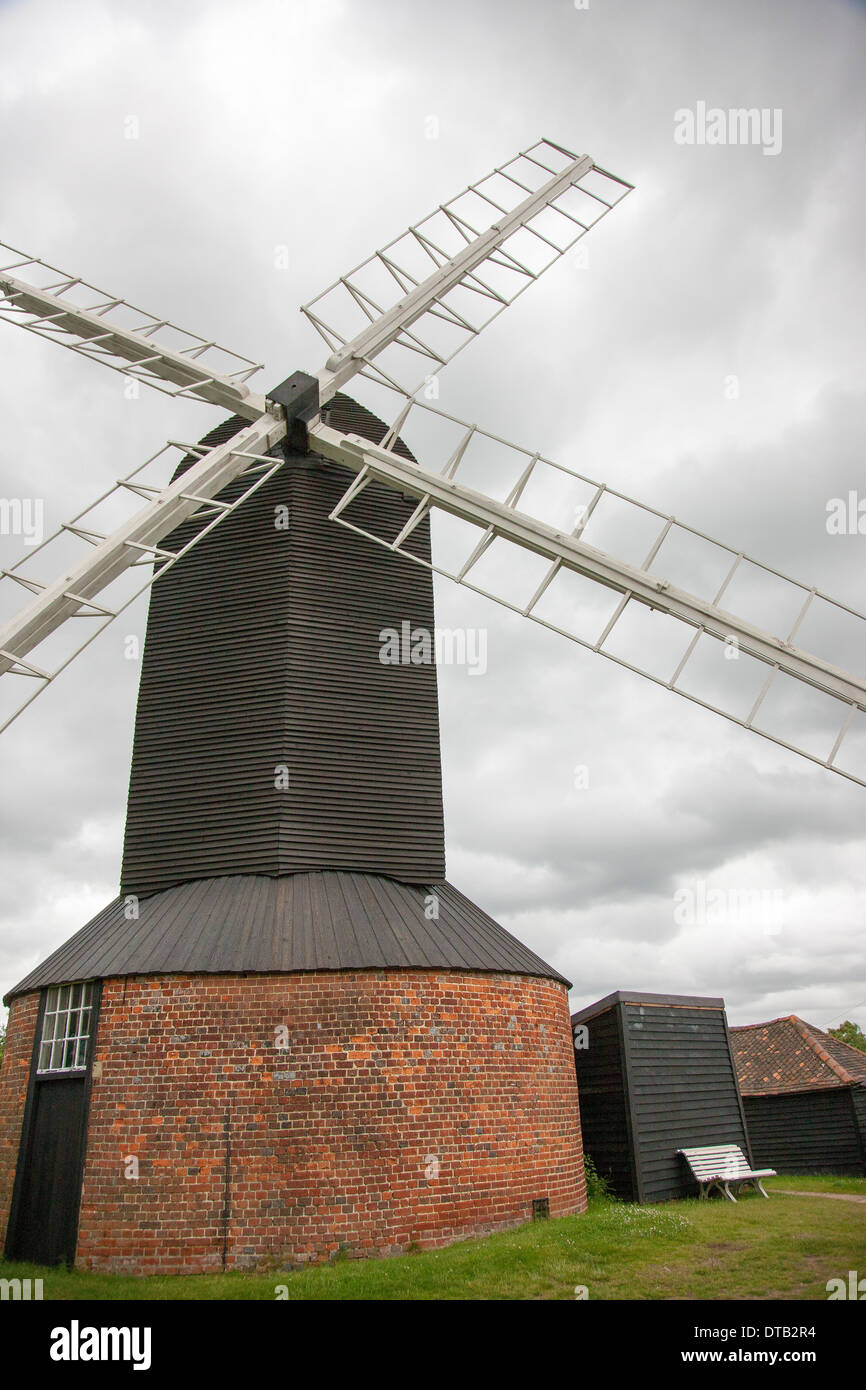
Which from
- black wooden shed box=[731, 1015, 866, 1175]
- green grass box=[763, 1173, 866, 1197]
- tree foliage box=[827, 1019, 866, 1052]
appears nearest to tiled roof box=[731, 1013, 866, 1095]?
black wooden shed box=[731, 1015, 866, 1175]

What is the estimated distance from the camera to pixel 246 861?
12.7 meters

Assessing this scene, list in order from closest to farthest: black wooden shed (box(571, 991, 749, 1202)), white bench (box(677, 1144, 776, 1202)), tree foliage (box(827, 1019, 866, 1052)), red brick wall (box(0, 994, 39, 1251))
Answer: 1. red brick wall (box(0, 994, 39, 1251))
2. black wooden shed (box(571, 991, 749, 1202))
3. white bench (box(677, 1144, 776, 1202))
4. tree foliage (box(827, 1019, 866, 1052))

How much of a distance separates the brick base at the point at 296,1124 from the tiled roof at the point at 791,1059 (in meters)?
13.1

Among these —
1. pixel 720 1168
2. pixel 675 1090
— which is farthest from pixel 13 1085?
pixel 720 1168

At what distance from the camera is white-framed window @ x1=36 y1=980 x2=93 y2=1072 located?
10.9m

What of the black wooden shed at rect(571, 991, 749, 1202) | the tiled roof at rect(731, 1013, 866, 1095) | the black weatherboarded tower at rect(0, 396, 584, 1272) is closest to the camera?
the black weatherboarded tower at rect(0, 396, 584, 1272)

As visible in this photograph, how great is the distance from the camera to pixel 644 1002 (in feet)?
50.3

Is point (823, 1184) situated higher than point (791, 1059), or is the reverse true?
point (791, 1059)

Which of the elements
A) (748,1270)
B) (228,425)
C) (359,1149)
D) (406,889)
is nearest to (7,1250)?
(359,1149)

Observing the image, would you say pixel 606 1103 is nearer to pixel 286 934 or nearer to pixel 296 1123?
pixel 296 1123

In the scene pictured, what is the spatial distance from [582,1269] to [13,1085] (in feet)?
24.7

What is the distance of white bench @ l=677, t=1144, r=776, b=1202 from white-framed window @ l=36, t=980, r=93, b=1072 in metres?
9.68

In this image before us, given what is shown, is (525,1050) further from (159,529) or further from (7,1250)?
(159,529)

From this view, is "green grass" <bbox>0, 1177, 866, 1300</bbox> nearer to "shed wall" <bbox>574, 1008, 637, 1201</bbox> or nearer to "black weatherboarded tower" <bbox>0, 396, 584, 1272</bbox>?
"black weatherboarded tower" <bbox>0, 396, 584, 1272</bbox>
